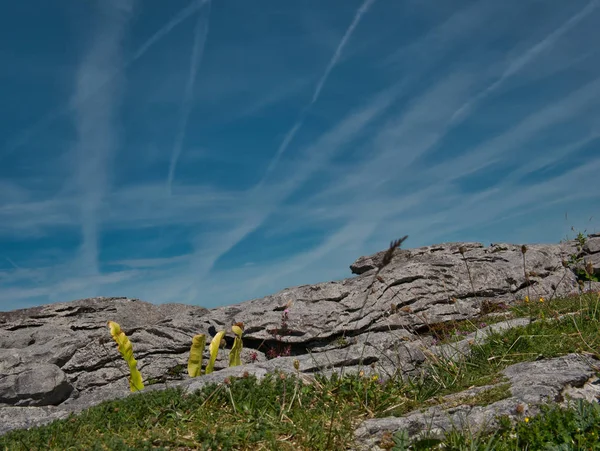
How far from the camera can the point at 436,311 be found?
15062 millimetres

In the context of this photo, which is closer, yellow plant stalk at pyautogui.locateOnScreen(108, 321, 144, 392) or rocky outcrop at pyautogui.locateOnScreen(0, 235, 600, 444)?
yellow plant stalk at pyautogui.locateOnScreen(108, 321, 144, 392)

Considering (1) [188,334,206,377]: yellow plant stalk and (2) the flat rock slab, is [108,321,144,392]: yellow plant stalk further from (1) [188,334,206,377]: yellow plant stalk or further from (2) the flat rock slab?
(2) the flat rock slab

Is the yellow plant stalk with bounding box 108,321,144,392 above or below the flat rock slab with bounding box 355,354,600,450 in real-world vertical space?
above

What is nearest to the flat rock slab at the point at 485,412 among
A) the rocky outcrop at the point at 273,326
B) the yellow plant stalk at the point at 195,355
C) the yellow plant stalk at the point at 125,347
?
the rocky outcrop at the point at 273,326

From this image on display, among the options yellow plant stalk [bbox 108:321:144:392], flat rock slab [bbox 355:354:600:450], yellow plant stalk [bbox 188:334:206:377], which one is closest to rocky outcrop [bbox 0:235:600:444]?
yellow plant stalk [bbox 108:321:144:392]

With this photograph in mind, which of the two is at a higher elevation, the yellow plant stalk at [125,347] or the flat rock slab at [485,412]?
the yellow plant stalk at [125,347]

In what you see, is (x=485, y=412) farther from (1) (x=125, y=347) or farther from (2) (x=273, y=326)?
(2) (x=273, y=326)

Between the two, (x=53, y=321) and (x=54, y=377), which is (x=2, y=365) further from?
(x=53, y=321)

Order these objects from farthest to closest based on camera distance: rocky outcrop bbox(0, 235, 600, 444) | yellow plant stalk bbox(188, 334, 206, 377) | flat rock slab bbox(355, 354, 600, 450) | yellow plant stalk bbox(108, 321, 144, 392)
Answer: rocky outcrop bbox(0, 235, 600, 444)
yellow plant stalk bbox(108, 321, 144, 392)
yellow plant stalk bbox(188, 334, 206, 377)
flat rock slab bbox(355, 354, 600, 450)

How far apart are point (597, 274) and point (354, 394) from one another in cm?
1667

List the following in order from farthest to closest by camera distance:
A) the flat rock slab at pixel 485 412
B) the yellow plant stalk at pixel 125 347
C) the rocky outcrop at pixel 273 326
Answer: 1. the rocky outcrop at pixel 273 326
2. the yellow plant stalk at pixel 125 347
3. the flat rock slab at pixel 485 412

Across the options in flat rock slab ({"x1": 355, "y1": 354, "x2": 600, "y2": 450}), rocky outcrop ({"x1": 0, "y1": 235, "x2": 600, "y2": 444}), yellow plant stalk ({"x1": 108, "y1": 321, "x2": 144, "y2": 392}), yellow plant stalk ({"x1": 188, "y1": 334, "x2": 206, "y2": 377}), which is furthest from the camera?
rocky outcrop ({"x1": 0, "y1": 235, "x2": 600, "y2": 444})

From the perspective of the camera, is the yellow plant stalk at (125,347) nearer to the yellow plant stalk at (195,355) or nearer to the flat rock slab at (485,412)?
the yellow plant stalk at (195,355)

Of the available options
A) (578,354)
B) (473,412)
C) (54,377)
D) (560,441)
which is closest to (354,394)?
(473,412)
